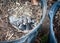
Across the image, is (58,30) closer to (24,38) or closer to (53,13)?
(53,13)

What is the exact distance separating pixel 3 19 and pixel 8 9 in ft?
0.39

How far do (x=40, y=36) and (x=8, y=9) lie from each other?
0.38 metres

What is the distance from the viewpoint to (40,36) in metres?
1.68

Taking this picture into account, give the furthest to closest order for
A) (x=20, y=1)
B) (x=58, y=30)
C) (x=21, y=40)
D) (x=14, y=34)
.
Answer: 1. (x=20, y=1)
2. (x=58, y=30)
3. (x=14, y=34)
4. (x=21, y=40)

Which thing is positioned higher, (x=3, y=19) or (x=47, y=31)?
(x=3, y=19)

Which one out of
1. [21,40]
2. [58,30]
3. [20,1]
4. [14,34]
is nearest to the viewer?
[21,40]

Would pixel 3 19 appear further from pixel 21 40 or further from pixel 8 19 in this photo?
pixel 21 40

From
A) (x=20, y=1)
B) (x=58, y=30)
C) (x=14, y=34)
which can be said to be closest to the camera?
(x=14, y=34)

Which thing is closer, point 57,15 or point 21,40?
point 21,40

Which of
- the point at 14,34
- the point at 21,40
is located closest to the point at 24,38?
the point at 21,40

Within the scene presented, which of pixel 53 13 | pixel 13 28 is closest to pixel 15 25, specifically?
pixel 13 28

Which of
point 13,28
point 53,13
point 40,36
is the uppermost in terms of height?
point 53,13

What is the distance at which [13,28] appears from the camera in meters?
1.51

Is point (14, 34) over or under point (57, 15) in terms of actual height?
under
